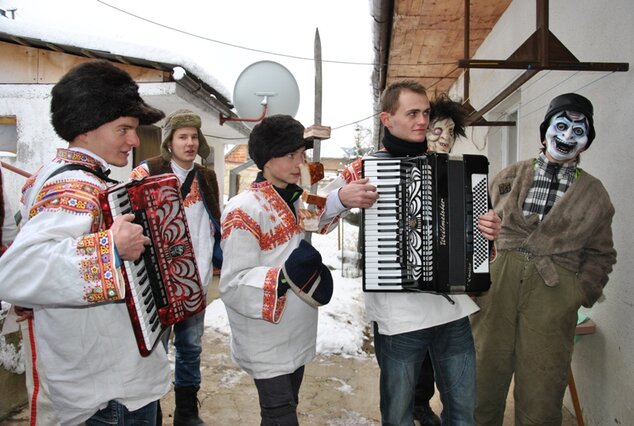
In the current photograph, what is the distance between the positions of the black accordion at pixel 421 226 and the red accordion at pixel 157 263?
736 mm

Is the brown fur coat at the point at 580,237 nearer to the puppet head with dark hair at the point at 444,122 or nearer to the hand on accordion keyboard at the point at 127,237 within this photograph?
the puppet head with dark hair at the point at 444,122

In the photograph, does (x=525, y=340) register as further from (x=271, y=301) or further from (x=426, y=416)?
(x=271, y=301)

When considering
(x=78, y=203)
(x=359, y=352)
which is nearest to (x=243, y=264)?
(x=78, y=203)

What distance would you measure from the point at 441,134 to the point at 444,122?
0.10 metres

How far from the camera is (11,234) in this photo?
2666mm

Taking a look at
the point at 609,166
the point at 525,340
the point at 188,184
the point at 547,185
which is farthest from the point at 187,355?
the point at 609,166

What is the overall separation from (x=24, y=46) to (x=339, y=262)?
674 cm

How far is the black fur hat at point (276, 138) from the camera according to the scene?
87.0 inches

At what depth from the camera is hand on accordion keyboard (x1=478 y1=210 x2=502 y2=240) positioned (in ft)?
6.67

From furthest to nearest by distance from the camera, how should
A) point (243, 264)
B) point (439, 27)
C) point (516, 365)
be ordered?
point (439, 27) → point (516, 365) → point (243, 264)

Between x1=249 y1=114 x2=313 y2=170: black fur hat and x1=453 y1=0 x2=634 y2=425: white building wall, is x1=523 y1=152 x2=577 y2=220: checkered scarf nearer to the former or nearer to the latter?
x1=453 y1=0 x2=634 y2=425: white building wall

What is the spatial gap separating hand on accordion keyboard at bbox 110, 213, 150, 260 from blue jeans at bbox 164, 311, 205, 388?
6.07ft

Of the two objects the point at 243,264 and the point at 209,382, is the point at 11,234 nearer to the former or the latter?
the point at 243,264

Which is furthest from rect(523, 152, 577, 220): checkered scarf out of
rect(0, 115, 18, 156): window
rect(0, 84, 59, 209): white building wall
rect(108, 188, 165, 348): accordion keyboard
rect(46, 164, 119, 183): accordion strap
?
rect(0, 115, 18, 156): window
